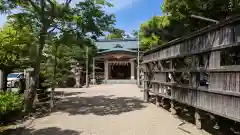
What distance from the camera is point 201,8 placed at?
12.0 meters

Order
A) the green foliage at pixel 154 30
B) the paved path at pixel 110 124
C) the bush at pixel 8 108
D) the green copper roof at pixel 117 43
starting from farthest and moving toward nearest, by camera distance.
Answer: the green copper roof at pixel 117 43
the green foliage at pixel 154 30
the bush at pixel 8 108
the paved path at pixel 110 124

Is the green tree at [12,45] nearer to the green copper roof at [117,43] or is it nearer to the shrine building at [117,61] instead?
the shrine building at [117,61]

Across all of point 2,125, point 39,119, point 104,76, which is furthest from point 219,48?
point 104,76

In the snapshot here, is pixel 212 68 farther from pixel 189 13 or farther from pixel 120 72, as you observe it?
pixel 120 72

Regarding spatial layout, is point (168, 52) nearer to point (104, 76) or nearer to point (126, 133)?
point (126, 133)

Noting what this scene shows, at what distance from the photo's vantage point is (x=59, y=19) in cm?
977

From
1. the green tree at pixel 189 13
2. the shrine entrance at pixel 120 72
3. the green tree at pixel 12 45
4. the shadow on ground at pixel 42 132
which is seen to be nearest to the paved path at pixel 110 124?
the shadow on ground at pixel 42 132

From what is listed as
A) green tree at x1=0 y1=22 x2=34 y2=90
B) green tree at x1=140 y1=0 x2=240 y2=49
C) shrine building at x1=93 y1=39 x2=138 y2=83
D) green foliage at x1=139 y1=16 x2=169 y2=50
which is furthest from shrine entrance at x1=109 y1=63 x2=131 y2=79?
green tree at x1=0 y1=22 x2=34 y2=90

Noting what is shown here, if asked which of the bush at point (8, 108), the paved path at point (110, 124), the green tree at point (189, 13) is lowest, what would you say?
the paved path at point (110, 124)

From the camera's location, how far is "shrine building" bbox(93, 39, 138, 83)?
1236 inches

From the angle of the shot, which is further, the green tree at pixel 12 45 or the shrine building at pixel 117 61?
the shrine building at pixel 117 61

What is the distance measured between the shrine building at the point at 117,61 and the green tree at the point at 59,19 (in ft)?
66.0

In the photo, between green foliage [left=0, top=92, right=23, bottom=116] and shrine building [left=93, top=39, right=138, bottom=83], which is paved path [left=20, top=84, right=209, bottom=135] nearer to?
green foliage [left=0, top=92, right=23, bottom=116]

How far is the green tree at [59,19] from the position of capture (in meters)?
9.20
